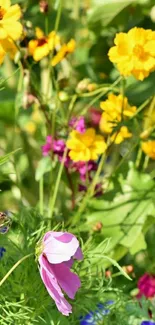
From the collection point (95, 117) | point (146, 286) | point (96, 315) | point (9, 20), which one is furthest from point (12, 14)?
point (95, 117)

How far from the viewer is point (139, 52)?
105 centimetres

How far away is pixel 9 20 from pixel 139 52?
18cm

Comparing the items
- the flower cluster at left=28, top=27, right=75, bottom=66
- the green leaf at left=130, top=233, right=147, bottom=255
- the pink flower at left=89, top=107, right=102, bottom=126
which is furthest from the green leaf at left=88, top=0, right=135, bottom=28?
the green leaf at left=130, top=233, right=147, bottom=255

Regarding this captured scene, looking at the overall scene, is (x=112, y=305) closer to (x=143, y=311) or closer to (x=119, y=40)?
(x=143, y=311)

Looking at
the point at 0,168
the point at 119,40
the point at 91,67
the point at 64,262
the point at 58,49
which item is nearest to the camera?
the point at 64,262

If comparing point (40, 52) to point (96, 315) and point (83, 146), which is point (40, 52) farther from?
point (96, 315)

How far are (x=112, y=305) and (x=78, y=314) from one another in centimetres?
5

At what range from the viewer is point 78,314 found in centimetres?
107

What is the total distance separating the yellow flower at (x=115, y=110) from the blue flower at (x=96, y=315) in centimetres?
25

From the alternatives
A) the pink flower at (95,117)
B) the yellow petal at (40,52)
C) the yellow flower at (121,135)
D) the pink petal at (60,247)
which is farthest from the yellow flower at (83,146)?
the pink petal at (60,247)

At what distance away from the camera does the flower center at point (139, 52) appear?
1.05 meters

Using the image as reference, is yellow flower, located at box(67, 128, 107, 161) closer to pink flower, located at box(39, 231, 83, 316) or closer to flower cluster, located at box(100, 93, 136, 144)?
flower cluster, located at box(100, 93, 136, 144)

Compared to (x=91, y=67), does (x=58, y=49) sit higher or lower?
higher

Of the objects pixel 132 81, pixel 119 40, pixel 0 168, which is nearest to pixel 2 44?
pixel 119 40
